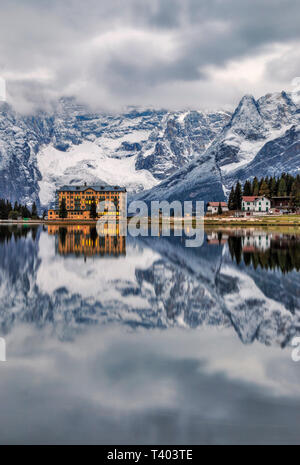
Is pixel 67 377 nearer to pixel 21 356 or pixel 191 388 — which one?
pixel 21 356

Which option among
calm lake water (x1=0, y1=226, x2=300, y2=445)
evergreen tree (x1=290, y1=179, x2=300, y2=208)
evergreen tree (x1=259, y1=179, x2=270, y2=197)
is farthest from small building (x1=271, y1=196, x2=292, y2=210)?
calm lake water (x1=0, y1=226, x2=300, y2=445)

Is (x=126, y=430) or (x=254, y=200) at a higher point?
(x=254, y=200)

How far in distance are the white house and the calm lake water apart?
128 metres

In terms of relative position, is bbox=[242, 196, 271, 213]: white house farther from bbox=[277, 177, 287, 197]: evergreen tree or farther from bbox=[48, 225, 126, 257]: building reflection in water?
bbox=[48, 225, 126, 257]: building reflection in water

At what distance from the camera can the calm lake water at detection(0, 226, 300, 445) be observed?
8.45m

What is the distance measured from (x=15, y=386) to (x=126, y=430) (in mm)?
3315

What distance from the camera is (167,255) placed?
43750 millimetres

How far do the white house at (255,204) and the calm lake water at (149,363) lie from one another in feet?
421

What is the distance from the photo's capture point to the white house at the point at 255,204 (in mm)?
148625

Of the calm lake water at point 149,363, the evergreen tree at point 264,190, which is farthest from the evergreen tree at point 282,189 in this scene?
the calm lake water at point 149,363

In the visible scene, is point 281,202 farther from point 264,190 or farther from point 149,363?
point 149,363

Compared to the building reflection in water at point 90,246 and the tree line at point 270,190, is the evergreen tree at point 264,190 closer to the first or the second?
the tree line at point 270,190
